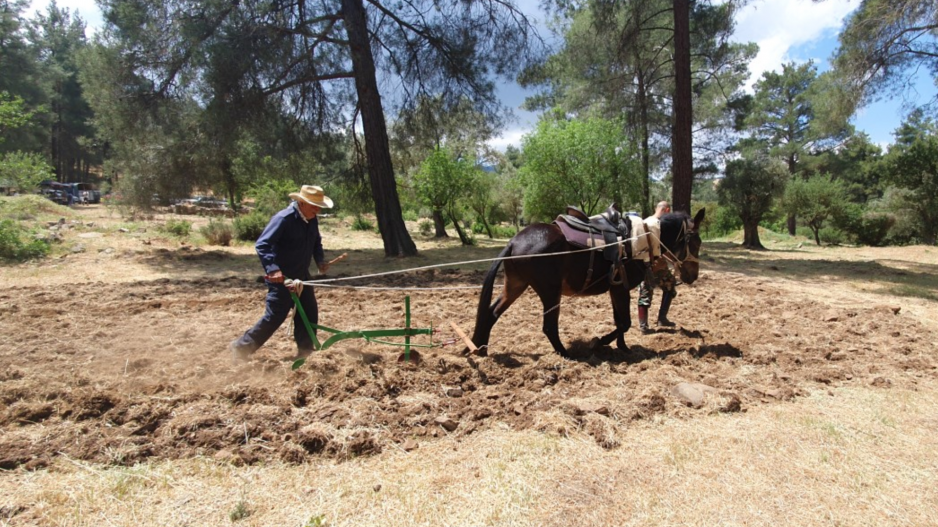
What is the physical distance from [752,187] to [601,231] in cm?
1786

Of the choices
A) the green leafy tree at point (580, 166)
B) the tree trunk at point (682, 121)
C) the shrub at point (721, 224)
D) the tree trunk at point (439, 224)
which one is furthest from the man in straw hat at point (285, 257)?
the shrub at point (721, 224)

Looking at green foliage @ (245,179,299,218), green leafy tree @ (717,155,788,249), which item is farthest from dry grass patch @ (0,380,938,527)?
green foliage @ (245,179,299,218)

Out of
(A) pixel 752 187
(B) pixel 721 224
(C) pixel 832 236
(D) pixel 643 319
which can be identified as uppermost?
(A) pixel 752 187

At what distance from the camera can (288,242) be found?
14.2 ft

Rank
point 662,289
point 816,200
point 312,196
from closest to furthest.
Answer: point 312,196
point 662,289
point 816,200

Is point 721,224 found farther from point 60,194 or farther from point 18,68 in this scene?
point 18,68

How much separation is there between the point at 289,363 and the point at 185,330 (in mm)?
2065

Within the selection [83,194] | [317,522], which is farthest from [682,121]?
[83,194]

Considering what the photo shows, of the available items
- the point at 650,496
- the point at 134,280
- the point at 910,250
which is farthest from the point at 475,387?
the point at 910,250

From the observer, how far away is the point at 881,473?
2793mm

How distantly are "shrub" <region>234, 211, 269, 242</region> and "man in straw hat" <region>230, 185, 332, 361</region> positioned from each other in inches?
550

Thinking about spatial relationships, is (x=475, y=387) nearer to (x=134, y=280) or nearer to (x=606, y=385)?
(x=606, y=385)

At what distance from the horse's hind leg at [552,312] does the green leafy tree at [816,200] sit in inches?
926

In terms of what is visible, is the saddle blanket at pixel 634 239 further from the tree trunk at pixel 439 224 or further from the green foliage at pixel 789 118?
the green foliage at pixel 789 118
